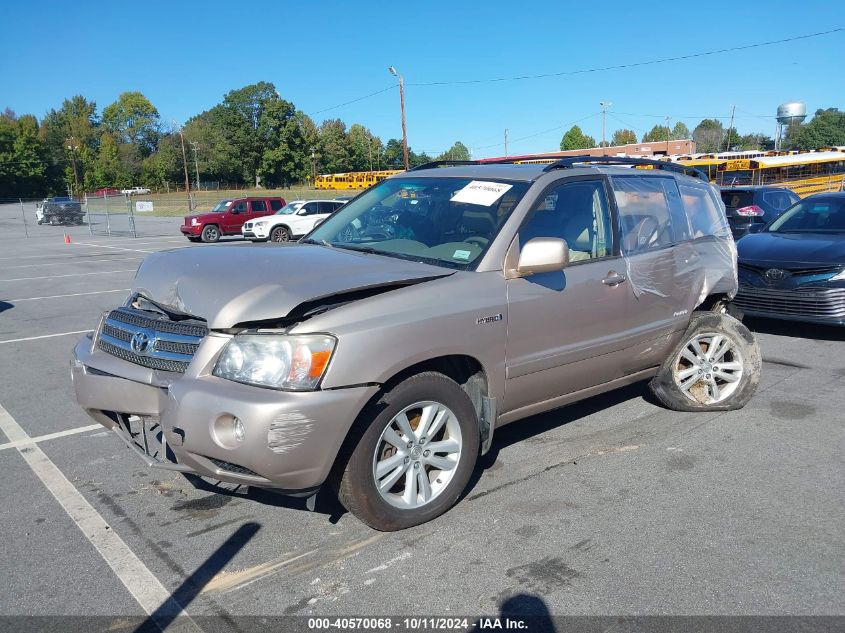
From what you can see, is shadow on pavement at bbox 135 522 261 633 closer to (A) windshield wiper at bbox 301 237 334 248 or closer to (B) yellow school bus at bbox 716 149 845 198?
(A) windshield wiper at bbox 301 237 334 248

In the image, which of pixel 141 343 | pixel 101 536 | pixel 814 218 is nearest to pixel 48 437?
pixel 101 536

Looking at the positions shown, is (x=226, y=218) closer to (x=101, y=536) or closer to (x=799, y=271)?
(x=799, y=271)

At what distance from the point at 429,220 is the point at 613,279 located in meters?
1.23

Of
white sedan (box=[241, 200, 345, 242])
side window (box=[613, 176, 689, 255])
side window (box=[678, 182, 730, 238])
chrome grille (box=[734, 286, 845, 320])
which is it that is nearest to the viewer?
side window (box=[613, 176, 689, 255])

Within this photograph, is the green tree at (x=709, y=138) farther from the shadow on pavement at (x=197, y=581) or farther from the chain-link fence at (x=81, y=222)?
the shadow on pavement at (x=197, y=581)

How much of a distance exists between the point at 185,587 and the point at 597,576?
182 centimetres

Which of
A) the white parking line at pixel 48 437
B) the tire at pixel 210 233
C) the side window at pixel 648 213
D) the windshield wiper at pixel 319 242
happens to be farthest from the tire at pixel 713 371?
the tire at pixel 210 233

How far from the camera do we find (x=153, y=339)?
3.42 metres

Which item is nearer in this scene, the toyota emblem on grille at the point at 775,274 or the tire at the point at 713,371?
the tire at the point at 713,371

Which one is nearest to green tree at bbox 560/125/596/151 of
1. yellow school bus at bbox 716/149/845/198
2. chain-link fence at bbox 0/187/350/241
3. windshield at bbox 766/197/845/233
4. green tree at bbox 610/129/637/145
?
green tree at bbox 610/129/637/145

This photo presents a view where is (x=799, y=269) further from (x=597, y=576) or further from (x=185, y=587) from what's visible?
(x=185, y=587)

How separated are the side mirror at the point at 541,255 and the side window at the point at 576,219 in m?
0.27

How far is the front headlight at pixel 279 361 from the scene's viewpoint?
3.00 meters

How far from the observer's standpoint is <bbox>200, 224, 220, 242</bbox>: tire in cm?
2918
